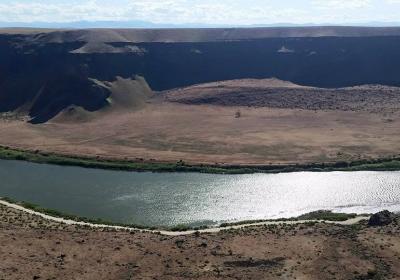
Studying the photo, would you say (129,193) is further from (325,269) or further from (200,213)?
(325,269)

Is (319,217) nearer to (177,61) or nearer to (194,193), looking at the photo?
(194,193)

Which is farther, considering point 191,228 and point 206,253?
point 191,228

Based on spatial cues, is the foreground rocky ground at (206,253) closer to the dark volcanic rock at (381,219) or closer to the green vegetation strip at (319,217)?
the dark volcanic rock at (381,219)

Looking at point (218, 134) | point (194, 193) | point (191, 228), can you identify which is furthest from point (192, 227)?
point (218, 134)

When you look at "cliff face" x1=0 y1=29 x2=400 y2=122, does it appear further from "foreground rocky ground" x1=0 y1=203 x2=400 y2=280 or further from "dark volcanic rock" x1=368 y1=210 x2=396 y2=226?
"dark volcanic rock" x1=368 y1=210 x2=396 y2=226

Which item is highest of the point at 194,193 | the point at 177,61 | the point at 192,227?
the point at 177,61

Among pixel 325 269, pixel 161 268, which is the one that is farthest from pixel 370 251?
pixel 161 268
